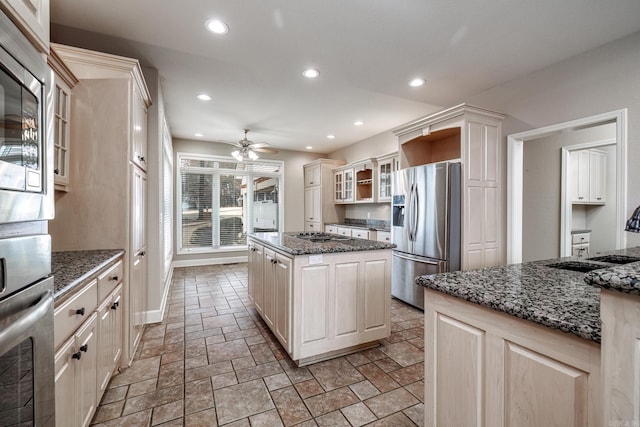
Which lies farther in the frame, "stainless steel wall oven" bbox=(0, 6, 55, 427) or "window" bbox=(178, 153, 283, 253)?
"window" bbox=(178, 153, 283, 253)

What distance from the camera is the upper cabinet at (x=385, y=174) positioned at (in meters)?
4.99

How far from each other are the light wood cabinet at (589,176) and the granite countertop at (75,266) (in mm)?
5509

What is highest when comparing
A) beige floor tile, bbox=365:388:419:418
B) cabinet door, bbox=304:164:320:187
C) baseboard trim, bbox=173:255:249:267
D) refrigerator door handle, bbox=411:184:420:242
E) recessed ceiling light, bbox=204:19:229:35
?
recessed ceiling light, bbox=204:19:229:35

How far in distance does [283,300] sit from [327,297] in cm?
38

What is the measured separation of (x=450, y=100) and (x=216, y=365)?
13.8 feet

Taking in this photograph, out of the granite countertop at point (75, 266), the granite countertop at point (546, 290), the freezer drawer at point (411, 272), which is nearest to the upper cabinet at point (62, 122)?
the granite countertop at point (75, 266)

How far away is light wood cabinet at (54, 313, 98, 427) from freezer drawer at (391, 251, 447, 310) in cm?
289

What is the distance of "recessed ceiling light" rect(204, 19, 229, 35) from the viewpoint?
2229mm

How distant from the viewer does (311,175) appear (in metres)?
6.89

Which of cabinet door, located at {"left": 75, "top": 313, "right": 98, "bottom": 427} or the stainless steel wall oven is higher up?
the stainless steel wall oven

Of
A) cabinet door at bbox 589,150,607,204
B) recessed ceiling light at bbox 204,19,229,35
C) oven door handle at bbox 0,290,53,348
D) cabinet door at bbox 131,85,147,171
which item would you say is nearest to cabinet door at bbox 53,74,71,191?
cabinet door at bbox 131,85,147,171

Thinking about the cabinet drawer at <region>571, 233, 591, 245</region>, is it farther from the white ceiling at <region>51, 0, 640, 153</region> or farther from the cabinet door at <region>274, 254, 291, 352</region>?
the cabinet door at <region>274, 254, 291, 352</region>

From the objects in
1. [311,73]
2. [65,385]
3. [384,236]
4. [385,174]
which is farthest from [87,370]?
[385,174]

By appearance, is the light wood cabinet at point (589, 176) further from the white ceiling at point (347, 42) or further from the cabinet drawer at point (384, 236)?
the cabinet drawer at point (384, 236)
